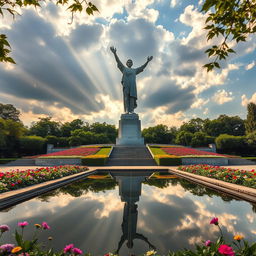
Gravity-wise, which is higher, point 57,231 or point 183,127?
point 183,127

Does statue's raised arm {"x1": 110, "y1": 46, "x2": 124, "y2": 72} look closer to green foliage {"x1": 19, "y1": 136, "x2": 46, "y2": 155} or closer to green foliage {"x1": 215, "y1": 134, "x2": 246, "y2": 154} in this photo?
green foliage {"x1": 19, "y1": 136, "x2": 46, "y2": 155}

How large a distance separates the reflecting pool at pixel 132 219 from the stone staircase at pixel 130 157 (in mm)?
11534

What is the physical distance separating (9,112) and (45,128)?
10.3 meters

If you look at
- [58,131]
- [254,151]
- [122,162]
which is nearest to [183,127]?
[254,151]

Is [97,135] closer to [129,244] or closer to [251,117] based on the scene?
[251,117]

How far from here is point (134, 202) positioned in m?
5.62

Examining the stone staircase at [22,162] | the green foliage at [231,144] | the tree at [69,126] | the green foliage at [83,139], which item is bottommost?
the stone staircase at [22,162]

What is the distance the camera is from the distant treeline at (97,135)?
34.0 meters

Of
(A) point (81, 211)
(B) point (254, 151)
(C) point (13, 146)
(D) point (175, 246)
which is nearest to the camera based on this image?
(D) point (175, 246)

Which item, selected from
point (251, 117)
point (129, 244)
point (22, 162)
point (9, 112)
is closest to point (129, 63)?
point (22, 162)

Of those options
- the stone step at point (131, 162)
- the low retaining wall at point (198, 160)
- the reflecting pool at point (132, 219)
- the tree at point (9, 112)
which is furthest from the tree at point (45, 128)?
the reflecting pool at point (132, 219)

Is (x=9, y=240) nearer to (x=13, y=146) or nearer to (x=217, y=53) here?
(x=217, y=53)

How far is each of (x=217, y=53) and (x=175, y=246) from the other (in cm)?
320

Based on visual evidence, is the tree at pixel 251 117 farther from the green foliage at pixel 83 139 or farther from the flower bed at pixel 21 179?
the flower bed at pixel 21 179
